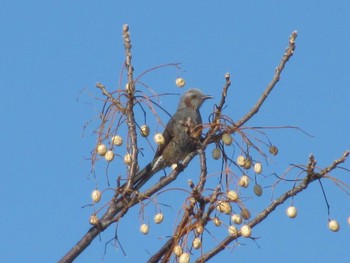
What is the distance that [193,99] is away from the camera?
11.4 metres

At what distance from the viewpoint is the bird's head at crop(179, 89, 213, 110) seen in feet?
37.2

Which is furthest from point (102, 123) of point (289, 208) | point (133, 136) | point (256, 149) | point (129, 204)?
point (289, 208)

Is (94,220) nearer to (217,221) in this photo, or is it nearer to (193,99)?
(217,221)

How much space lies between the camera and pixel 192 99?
1144 cm

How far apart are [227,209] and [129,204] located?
693 mm

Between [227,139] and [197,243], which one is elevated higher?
[227,139]

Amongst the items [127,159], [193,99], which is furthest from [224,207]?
[193,99]

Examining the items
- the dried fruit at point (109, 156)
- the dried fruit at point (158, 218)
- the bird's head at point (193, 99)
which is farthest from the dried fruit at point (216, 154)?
the bird's head at point (193, 99)

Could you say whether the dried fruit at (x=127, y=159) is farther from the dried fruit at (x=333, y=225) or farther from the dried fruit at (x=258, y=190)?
the dried fruit at (x=333, y=225)

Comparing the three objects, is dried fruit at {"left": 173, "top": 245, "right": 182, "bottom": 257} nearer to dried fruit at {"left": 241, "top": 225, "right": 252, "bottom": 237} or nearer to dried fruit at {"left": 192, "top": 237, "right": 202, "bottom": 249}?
dried fruit at {"left": 192, "top": 237, "right": 202, "bottom": 249}

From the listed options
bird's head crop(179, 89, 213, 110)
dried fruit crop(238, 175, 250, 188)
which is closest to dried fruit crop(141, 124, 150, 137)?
dried fruit crop(238, 175, 250, 188)

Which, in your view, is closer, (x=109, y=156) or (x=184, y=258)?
(x=184, y=258)

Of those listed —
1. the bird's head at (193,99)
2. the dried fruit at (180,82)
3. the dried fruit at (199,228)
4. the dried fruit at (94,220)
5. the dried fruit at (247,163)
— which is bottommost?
the dried fruit at (199,228)

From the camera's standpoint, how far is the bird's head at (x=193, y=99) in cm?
1134
